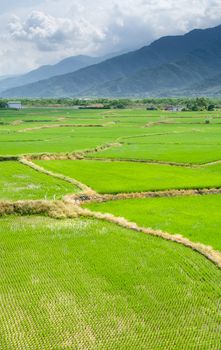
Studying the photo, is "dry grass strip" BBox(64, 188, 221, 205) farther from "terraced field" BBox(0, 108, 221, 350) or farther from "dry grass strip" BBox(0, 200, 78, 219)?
"dry grass strip" BBox(0, 200, 78, 219)

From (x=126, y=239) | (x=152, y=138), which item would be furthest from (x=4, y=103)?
(x=126, y=239)

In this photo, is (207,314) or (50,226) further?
(50,226)

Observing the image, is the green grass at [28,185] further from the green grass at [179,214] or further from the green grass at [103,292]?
the green grass at [103,292]

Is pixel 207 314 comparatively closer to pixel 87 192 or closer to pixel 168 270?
pixel 168 270

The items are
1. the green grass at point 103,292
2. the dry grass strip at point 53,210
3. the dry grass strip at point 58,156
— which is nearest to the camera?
the green grass at point 103,292

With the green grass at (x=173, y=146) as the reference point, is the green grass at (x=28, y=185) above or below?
below

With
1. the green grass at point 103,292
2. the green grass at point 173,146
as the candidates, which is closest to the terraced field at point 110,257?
the green grass at point 103,292

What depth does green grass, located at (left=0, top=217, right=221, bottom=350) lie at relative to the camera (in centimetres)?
1118

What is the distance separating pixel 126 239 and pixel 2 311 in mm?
6823

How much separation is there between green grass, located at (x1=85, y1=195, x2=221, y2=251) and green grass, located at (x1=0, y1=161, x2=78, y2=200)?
2992 millimetres

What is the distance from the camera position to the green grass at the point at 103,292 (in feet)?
36.7

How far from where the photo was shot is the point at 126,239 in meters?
18.0

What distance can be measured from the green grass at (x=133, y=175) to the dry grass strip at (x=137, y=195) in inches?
Result: 21.9

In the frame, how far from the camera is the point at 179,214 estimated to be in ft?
72.1
